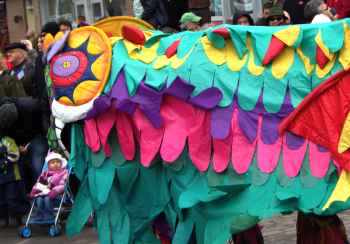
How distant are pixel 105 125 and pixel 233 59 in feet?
2.83

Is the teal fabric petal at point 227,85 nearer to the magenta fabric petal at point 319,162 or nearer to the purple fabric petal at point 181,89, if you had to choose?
the purple fabric petal at point 181,89

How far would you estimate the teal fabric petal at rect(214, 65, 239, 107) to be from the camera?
420 centimetres

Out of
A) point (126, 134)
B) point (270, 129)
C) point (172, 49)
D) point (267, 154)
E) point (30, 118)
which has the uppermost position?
point (172, 49)

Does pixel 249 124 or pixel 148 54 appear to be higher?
pixel 148 54

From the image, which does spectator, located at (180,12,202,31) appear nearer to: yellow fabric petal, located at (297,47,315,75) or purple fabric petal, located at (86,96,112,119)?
purple fabric petal, located at (86,96,112,119)

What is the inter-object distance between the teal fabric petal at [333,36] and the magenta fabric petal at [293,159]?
46 centimetres

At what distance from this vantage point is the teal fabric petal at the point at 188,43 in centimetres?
448

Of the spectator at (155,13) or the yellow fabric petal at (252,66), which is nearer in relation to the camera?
the yellow fabric petal at (252,66)

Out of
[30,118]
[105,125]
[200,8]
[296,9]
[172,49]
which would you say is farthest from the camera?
[200,8]

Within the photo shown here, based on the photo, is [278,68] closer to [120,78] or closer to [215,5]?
[120,78]

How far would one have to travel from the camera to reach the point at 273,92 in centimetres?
407

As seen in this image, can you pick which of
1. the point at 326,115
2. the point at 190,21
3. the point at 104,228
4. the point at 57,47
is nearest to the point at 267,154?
the point at 326,115

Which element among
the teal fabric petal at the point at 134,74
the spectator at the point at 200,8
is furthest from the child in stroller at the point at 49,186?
the teal fabric petal at the point at 134,74

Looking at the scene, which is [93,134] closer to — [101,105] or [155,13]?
[101,105]
